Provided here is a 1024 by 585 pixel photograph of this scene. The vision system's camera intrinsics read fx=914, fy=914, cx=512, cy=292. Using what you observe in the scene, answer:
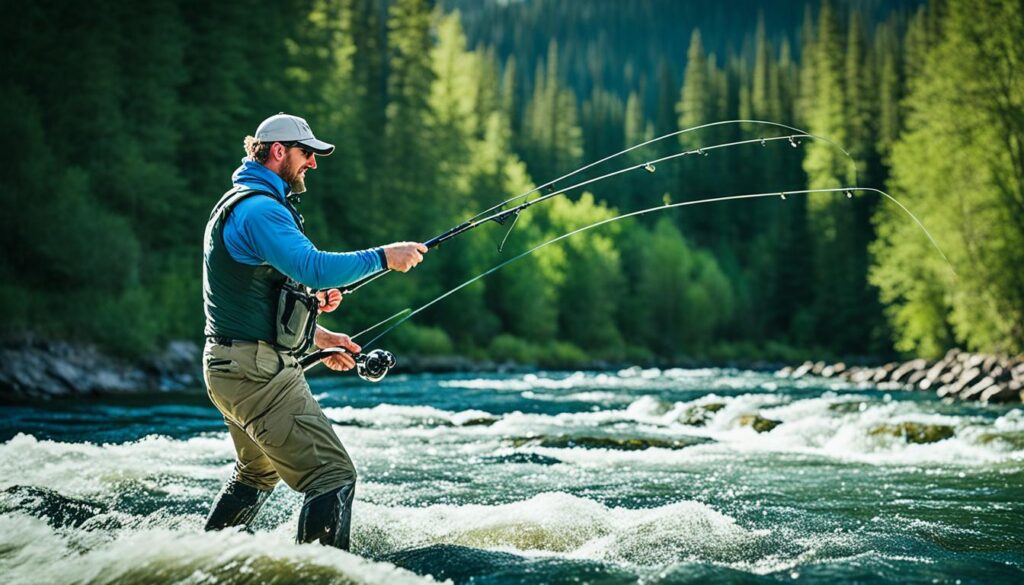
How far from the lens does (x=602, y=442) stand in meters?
10.6

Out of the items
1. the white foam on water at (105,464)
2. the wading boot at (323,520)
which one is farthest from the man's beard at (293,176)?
the white foam on water at (105,464)

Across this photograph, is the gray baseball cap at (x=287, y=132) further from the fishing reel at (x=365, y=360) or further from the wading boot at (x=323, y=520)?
the wading boot at (x=323, y=520)

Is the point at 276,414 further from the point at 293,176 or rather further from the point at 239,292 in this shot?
the point at 293,176

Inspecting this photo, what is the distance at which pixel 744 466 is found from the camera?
353 inches

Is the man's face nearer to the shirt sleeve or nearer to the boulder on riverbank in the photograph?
the shirt sleeve

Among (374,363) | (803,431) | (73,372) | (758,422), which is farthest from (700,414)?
(73,372)

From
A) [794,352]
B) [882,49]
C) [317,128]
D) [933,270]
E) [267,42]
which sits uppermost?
[882,49]

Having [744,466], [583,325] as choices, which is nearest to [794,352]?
[583,325]

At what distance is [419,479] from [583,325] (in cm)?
3857

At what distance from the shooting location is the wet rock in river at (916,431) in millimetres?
10609

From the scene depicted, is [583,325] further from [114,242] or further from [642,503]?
[642,503]

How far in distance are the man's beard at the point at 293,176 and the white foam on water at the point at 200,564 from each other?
66.3 inches

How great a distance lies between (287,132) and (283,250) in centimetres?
71

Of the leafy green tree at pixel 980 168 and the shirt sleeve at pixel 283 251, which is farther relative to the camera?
the leafy green tree at pixel 980 168
